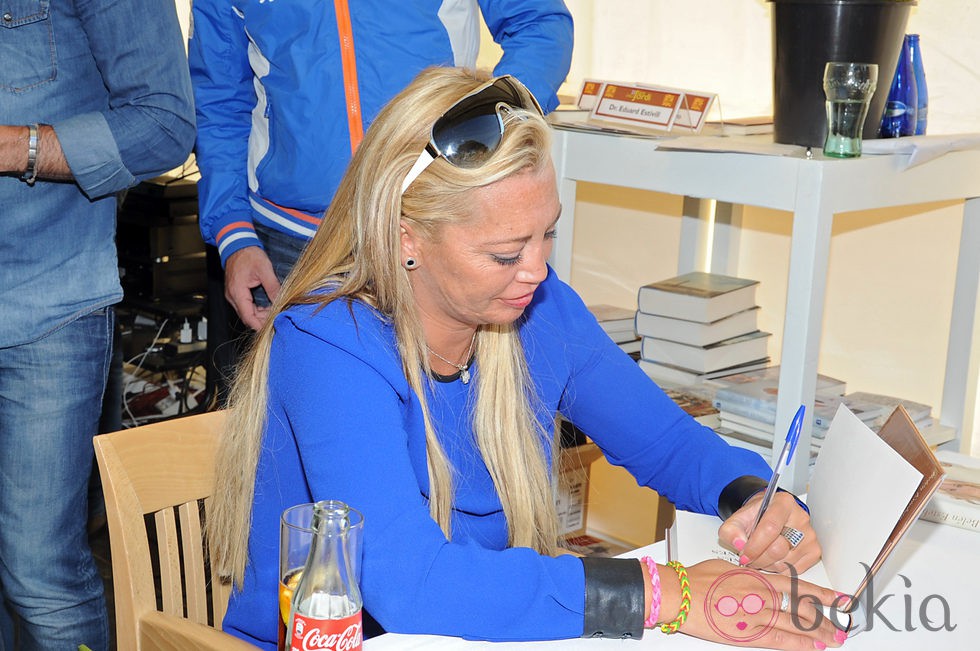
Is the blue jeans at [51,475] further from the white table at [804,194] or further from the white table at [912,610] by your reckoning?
the white table at [804,194]

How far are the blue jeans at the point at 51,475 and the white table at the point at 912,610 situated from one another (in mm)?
821

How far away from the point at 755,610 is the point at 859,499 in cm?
Result: 17

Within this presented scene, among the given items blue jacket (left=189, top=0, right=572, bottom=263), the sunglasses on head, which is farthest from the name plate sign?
the sunglasses on head

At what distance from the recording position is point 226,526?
1.38 m

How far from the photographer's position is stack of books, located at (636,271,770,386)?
2.30 meters

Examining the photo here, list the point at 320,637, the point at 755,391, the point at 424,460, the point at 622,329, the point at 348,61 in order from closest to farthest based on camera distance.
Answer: the point at 320,637, the point at 424,460, the point at 348,61, the point at 755,391, the point at 622,329

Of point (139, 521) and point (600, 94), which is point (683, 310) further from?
point (139, 521)

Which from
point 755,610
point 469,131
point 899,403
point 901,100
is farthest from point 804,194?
point 755,610

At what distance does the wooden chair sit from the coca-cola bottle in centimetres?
29

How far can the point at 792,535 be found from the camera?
126cm

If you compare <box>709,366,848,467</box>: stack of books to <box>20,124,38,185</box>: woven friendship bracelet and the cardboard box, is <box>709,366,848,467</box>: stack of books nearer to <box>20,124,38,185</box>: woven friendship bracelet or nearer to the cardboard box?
the cardboard box

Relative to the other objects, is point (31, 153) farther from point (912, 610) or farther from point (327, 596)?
point (912, 610)

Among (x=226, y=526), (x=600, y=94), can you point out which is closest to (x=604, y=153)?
(x=600, y=94)

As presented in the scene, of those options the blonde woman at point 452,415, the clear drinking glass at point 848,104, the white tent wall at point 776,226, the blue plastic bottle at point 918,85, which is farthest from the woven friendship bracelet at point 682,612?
the white tent wall at point 776,226
